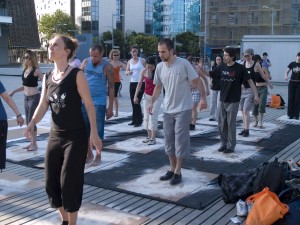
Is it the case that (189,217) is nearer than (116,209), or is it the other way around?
(189,217)

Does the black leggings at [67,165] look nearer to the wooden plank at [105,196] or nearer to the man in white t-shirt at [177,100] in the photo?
the wooden plank at [105,196]

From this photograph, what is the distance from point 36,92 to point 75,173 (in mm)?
3926

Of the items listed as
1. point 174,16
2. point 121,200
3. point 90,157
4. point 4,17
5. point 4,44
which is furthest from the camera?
point 174,16

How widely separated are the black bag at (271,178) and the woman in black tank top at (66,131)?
1.87 m

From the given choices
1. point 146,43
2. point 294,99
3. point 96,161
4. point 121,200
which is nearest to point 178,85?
point 121,200

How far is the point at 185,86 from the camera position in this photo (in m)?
5.71

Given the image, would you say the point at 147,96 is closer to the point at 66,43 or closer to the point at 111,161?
the point at 111,161

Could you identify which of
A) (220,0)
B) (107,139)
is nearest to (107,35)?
(220,0)

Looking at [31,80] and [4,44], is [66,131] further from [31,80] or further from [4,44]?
[4,44]

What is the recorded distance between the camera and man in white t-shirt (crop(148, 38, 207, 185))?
5621 millimetres

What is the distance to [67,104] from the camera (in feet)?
12.7

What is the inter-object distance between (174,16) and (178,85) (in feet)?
409

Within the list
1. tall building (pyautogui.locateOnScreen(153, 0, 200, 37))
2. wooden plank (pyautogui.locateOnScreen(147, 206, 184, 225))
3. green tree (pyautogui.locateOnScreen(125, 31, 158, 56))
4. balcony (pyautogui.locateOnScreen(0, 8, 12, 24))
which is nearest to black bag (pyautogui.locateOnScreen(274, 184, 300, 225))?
wooden plank (pyautogui.locateOnScreen(147, 206, 184, 225))

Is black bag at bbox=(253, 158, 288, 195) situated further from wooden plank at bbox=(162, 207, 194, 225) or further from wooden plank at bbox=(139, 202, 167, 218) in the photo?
wooden plank at bbox=(139, 202, 167, 218)
